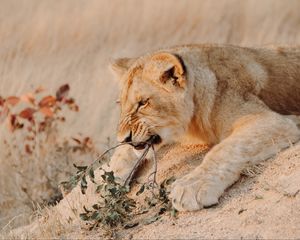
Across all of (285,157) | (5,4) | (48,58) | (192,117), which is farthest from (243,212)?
(5,4)

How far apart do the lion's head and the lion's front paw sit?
0.63m

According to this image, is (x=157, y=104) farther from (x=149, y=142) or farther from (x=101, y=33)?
(x=101, y=33)

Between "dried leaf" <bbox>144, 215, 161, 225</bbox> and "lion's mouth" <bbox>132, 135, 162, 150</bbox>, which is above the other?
"lion's mouth" <bbox>132, 135, 162, 150</bbox>

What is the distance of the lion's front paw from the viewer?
5.25 metres

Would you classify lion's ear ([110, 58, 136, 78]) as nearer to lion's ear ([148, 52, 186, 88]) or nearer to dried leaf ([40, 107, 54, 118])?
lion's ear ([148, 52, 186, 88])

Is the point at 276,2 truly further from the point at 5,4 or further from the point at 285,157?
the point at 285,157

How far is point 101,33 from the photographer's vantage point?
12633 millimetres

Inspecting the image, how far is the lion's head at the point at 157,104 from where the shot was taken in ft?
19.1

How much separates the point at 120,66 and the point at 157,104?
73 centimetres

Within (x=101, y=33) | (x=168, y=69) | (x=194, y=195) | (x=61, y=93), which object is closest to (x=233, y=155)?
(x=194, y=195)

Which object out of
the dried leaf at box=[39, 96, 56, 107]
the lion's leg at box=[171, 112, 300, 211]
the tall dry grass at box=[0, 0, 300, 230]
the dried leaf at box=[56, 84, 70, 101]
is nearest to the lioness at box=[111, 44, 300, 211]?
the lion's leg at box=[171, 112, 300, 211]

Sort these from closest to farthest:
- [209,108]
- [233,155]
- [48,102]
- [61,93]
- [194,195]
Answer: [194,195], [233,155], [209,108], [48,102], [61,93]

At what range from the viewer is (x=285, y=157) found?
5.66 m

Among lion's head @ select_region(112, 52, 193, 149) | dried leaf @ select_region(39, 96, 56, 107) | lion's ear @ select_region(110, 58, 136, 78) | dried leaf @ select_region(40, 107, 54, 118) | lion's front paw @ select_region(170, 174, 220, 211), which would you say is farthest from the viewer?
dried leaf @ select_region(39, 96, 56, 107)
